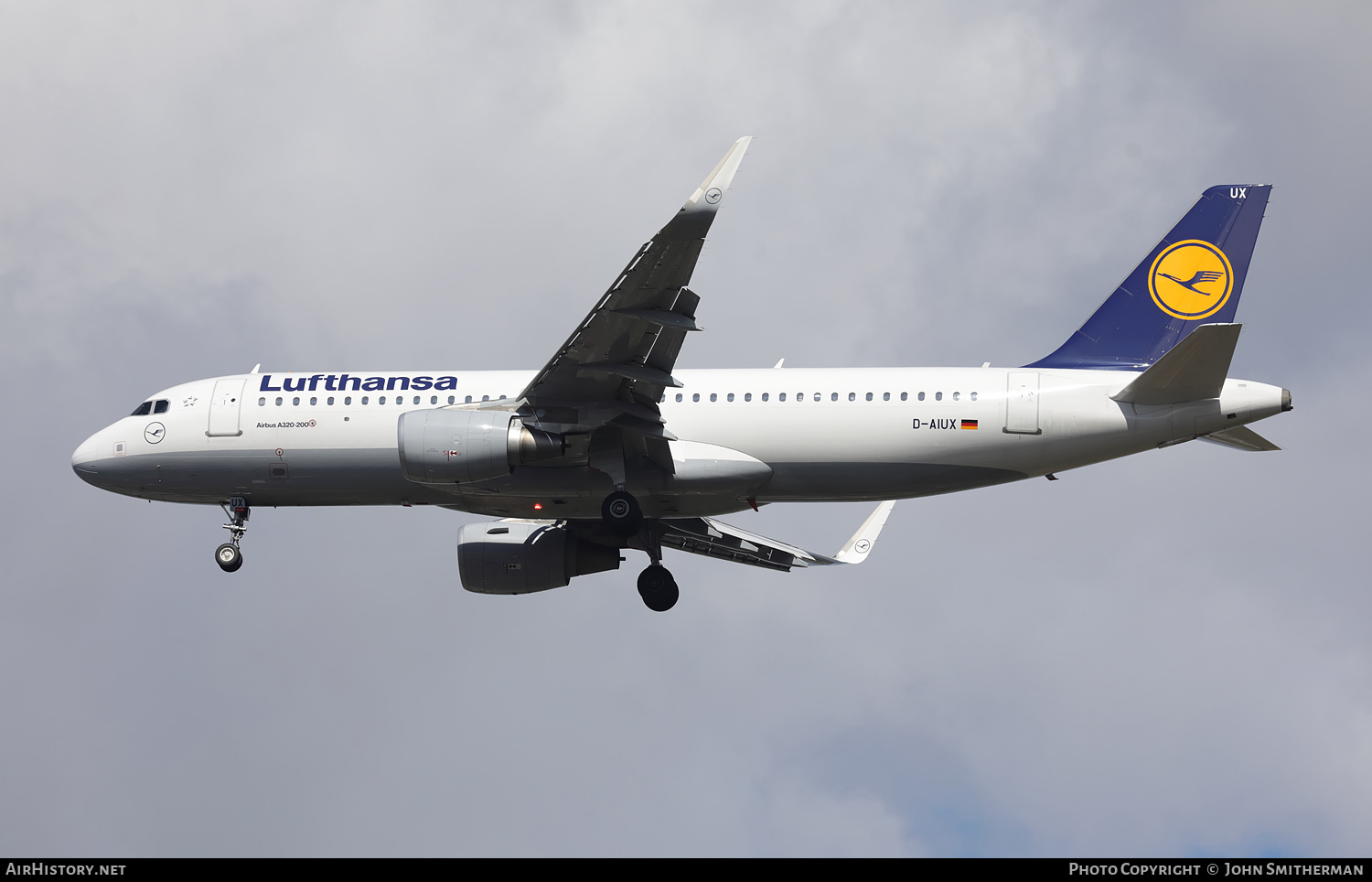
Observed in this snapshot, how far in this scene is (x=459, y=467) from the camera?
1051 inches

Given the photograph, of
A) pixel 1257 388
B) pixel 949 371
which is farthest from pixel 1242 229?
pixel 949 371

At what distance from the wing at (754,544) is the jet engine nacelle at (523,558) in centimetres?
212

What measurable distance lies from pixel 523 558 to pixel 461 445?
6180 mm

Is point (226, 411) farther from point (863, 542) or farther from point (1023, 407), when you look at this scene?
point (1023, 407)

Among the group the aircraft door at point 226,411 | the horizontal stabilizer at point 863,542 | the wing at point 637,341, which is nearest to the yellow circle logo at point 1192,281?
the horizontal stabilizer at point 863,542

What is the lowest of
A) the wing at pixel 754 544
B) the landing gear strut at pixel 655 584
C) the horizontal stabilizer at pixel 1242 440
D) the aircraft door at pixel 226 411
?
the horizontal stabilizer at pixel 1242 440

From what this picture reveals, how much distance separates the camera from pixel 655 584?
32156 mm

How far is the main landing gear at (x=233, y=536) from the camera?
3048 cm

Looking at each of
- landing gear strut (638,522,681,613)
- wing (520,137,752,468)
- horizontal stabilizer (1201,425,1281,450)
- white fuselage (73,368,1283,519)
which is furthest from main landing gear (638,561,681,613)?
horizontal stabilizer (1201,425,1281,450)

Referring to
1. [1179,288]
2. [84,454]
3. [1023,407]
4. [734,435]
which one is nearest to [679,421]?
[734,435]

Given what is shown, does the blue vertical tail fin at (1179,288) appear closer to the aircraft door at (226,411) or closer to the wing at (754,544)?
the wing at (754,544)

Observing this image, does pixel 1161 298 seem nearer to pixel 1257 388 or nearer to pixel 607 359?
pixel 1257 388
